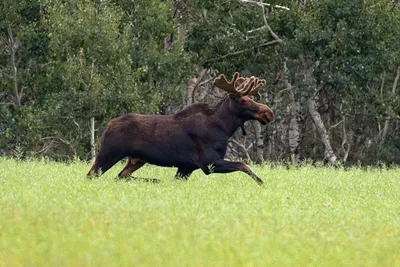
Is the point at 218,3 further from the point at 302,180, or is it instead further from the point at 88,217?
the point at 88,217

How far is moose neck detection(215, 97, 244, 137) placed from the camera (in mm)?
16078

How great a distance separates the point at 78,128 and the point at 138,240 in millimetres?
26986

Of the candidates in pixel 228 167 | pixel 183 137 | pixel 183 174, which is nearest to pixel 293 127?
pixel 183 174

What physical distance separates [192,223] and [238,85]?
259 inches

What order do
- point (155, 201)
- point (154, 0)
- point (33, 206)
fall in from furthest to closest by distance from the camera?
point (154, 0) → point (155, 201) → point (33, 206)

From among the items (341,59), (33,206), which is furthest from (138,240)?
(341,59)

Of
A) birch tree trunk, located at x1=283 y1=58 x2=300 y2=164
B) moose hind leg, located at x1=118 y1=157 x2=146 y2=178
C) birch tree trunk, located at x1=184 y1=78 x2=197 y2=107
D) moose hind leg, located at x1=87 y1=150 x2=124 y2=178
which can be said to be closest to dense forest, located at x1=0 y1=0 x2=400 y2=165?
birch tree trunk, located at x1=283 y1=58 x2=300 y2=164

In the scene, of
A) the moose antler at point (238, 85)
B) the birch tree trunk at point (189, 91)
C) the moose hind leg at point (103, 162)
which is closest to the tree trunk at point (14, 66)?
the birch tree trunk at point (189, 91)

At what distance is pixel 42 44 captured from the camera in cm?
3894

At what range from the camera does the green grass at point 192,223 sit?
8648mm

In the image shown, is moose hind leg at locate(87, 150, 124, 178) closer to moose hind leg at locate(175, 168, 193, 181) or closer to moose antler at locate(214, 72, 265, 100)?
moose hind leg at locate(175, 168, 193, 181)

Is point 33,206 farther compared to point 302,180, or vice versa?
point 302,180

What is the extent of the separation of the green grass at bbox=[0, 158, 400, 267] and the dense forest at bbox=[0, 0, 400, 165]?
61.5 ft

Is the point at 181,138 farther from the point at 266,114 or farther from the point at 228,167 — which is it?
the point at 266,114
